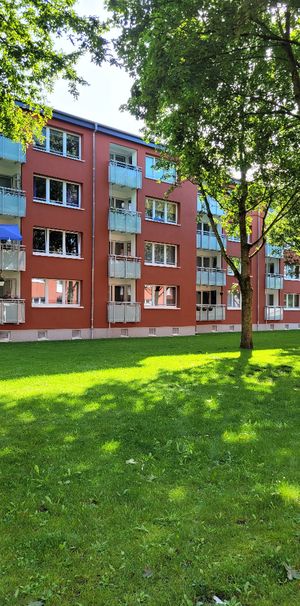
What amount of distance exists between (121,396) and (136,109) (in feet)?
22.8

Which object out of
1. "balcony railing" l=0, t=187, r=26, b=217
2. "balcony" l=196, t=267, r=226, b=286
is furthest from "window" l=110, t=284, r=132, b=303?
"balcony railing" l=0, t=187, r=26, b=217

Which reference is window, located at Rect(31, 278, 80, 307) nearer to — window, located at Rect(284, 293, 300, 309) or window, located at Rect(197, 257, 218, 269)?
window, located at Rect(197, 257, 218, 269)

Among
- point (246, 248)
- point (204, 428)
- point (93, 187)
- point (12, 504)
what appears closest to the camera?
point (12, 504)

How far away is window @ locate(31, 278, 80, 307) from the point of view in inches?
986

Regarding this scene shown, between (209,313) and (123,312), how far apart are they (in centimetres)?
941

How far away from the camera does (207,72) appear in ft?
31.3

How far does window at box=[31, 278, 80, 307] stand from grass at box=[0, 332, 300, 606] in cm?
1663

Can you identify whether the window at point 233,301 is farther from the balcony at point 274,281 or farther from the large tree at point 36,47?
the large tree at point 36,47

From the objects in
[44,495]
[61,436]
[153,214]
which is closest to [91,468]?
[44,495]

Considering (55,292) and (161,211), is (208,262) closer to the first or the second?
(161,211)

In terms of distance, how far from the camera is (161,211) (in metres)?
31.1

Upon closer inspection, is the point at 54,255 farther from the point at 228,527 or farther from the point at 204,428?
the point at 228,527

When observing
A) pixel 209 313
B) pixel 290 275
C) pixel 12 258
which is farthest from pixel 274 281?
pixel 12 258

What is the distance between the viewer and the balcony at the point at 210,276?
34438 millimetres
